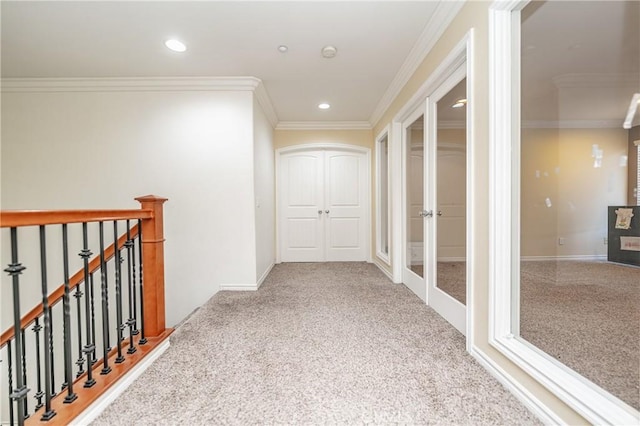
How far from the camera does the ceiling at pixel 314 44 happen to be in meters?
1.58

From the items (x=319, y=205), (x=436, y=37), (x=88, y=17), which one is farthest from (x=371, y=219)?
(x=88, y=17)

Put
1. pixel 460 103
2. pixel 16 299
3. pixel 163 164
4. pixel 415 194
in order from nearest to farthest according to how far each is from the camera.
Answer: pixel 16 299, pixel 460 103, pixel 415 194, pixel 163 164

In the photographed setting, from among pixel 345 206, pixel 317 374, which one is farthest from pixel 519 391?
pixel 345 206

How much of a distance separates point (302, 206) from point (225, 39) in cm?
291

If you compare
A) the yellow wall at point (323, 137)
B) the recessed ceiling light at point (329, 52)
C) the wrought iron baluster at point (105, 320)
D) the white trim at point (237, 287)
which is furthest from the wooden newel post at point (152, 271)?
the yellow wall at point (323, 137)

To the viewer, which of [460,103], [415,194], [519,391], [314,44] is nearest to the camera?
[519,391]

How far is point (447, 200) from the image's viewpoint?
2438 mm

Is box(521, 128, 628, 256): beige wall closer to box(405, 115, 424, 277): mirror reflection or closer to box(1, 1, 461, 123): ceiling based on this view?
box(405, 115, 424, 277): mirror reflection

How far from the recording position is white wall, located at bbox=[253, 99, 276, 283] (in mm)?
3416

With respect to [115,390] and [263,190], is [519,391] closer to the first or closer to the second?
[115,390]

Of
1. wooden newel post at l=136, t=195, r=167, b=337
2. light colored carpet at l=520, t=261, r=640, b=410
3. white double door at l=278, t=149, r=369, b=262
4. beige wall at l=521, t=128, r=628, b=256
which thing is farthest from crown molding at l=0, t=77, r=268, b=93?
light colored carpet at l=520, t=261, r=640, b=410

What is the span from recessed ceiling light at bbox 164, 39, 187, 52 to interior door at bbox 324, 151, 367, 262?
9.08ft

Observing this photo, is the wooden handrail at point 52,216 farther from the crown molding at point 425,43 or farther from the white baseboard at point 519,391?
the crown molding at point 425,43

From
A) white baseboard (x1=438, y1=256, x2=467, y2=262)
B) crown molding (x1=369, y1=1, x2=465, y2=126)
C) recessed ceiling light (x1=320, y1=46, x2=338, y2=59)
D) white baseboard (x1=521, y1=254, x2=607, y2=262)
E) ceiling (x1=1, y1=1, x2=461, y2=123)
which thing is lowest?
white baseboard (x1=438, y1=256, x2=467, y2=262)
